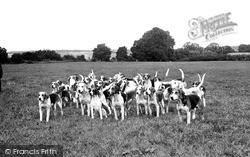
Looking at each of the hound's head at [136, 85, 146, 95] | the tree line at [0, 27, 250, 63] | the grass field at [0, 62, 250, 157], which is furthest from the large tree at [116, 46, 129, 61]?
the hound's head at [136, 85, 146, 95]

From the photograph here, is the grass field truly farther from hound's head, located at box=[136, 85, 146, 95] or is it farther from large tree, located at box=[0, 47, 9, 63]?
large tree, located at box=[0, 47, 9, 63]

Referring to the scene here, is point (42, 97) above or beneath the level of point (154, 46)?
beneath

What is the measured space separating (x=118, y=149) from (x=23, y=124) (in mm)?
5084

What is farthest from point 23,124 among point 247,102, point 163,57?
point 163,57

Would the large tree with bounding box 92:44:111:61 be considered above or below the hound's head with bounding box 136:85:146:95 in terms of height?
above

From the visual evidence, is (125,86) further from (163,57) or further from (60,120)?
(163,57)

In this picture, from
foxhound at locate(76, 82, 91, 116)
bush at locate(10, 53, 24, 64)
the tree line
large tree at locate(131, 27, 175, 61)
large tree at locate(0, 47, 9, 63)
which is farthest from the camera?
large tree at locate(131, 27, 175, 61)

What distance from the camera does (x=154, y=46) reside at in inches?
3494

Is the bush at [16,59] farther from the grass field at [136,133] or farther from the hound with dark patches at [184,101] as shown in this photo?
the hound with dark patches at [184,101]

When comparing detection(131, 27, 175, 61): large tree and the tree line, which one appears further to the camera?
detection(131, 27, 175, 61): large tree

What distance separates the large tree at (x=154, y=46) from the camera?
89781 mm

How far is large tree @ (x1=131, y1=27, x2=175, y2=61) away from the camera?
3535 inches

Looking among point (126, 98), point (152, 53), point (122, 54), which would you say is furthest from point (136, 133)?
point (122, 54)

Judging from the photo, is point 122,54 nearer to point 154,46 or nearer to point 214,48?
point 154,46
